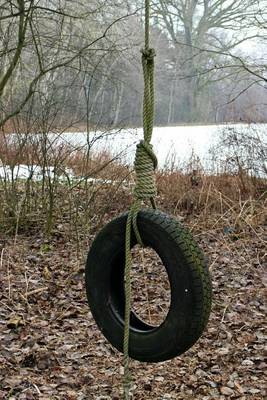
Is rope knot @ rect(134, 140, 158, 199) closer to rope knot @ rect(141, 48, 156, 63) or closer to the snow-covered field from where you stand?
rope knot @ rect(141, 48, 156, 63)

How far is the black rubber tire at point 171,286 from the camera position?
4.28 ft

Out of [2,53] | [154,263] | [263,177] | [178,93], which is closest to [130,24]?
[2,53]

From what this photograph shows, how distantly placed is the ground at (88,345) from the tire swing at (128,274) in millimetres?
1532

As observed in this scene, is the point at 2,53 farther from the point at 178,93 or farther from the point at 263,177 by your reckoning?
the point at 178,93

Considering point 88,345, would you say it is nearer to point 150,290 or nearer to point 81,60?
point 150,290

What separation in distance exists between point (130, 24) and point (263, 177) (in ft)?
9.45

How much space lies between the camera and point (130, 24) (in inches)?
294

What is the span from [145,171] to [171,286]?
33cm

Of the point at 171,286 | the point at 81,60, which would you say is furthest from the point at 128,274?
the point at 81,60

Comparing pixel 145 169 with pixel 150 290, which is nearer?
pixel 145 169

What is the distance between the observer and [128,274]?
4.33 feet

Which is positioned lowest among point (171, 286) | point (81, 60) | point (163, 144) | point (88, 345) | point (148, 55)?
point (88, 345)

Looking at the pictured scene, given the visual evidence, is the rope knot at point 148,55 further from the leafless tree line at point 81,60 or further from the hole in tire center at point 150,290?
the leafless tree line at point 81,60

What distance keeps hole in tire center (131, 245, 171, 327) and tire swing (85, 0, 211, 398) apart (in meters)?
2.13
